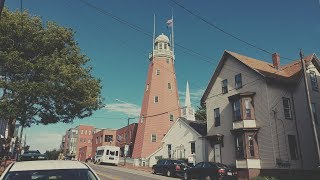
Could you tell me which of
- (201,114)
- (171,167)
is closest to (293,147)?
(171,167)

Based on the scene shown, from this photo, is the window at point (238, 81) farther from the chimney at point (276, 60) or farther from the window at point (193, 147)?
the window at point (193, 147)

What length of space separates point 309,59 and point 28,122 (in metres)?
27.9

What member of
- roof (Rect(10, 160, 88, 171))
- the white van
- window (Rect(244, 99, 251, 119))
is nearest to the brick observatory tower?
the white van

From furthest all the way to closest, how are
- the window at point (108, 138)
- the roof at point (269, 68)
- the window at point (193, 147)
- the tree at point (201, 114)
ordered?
the window at point (108, 138)
the tree at point (201, 114)
the window at point (193, 147)
the roof at point (269, 68)

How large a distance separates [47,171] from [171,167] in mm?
25257

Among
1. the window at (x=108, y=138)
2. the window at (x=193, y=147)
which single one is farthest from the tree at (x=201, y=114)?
the window at (x=193, y=147)

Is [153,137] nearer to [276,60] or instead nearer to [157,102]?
[157,102]

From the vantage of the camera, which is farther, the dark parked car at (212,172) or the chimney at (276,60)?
the chimney at (276,60)

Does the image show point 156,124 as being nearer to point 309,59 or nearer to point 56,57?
point 309,59

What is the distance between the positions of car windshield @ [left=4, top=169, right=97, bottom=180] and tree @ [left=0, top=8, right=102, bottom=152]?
16.5m

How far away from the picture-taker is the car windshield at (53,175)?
5.17 meters

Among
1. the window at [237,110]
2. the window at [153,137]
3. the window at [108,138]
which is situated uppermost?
the window at [108,138]

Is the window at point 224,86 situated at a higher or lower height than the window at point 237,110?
higher

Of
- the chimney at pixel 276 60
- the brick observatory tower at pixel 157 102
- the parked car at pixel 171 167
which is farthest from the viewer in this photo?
the brick observatory tower at pixel 157 102
